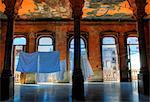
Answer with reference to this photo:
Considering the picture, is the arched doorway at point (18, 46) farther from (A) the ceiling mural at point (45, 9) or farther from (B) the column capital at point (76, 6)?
(B) the column capital at point (76, 6)

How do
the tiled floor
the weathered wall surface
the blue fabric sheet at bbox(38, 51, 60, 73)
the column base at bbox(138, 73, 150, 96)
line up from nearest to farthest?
the tiled floor < the column base at bbox(138, 73, 150, 96) < the blue fabric sheet at bbox(38, 51, 60, 73) < the weathered wall surface

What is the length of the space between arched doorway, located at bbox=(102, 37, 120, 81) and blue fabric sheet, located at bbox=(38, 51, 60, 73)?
409cm

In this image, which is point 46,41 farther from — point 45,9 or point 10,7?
point 10,7

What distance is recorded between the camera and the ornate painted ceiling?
31.8 feet

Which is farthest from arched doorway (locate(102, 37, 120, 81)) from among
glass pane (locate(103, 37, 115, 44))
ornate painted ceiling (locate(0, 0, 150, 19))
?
ornate painted ceiling (locate(0, 0, 150, 19))

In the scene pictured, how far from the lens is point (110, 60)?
1570 centimetres

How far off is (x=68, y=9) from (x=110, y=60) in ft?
20.6

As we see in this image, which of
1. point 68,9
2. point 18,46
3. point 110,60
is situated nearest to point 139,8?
point 68,9

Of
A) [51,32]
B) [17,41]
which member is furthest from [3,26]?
[51,32]

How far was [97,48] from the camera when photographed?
13086mm

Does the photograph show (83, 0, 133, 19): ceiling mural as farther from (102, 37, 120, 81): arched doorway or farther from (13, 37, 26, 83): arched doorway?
(13, 37, 26, 83): arched doorway

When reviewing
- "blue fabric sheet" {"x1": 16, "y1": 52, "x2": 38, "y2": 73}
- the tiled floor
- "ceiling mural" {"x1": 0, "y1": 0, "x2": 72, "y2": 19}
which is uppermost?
"ceiling mural" {"x1": 0, "y1": 0, "x2": 72, "y2": 19}

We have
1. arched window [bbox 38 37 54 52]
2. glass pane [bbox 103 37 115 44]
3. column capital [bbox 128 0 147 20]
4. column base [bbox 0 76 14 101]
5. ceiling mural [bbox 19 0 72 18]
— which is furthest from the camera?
glass pane [bbox 103 37 115 44]

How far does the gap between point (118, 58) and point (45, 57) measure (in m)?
4.94
